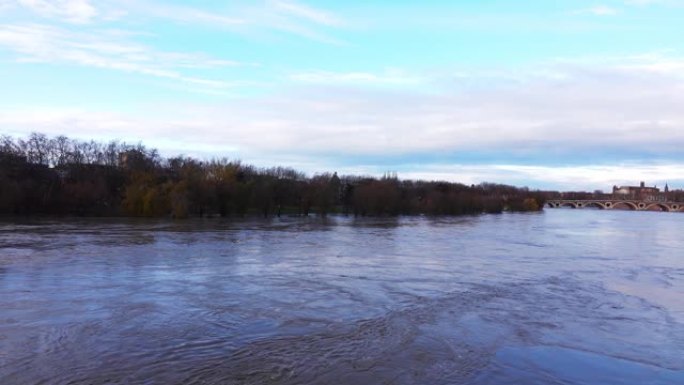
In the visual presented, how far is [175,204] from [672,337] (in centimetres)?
4694

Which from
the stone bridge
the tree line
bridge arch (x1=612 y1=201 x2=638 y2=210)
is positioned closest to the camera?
the tree line

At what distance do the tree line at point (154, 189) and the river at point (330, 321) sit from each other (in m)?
33.1

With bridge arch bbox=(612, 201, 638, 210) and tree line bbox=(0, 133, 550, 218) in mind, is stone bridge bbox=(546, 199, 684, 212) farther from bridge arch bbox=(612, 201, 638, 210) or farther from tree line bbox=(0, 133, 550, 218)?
tree line bbox=(0, 133, 550, 218)

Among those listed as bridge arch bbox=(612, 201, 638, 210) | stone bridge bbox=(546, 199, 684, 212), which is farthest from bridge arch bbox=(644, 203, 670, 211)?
bridge arch bbox=(612, 201, 638, 210)

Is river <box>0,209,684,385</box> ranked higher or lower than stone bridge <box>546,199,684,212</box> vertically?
lower

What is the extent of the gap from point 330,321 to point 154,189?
4626cm

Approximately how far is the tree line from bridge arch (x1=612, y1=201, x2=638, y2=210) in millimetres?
79551

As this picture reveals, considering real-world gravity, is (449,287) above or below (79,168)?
below

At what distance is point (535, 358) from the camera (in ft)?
28.7

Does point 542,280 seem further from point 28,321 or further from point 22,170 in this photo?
point 22,170

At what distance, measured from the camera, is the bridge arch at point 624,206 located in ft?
472

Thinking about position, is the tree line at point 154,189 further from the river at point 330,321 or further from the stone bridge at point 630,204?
the stone bridge at point 630,204

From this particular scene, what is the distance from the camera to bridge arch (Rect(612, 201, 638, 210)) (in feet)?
472

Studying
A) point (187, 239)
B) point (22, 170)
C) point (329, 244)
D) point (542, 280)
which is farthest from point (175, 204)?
point (542, 280)
